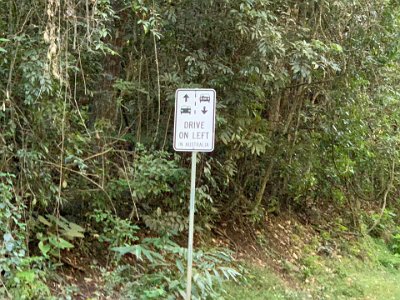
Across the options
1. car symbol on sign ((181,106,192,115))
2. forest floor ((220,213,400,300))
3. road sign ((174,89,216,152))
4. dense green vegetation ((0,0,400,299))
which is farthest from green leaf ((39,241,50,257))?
forest floor ((220,213,400,300))

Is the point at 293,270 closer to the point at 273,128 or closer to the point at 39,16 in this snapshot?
the point at 273,128

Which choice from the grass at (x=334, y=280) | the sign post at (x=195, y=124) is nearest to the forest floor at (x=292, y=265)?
the grass at (x=334, y=280)

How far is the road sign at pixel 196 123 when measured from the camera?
4969mm

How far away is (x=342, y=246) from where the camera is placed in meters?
9.97

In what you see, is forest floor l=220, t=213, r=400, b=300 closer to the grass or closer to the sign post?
the grass

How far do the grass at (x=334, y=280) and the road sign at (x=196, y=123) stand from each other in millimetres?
2428

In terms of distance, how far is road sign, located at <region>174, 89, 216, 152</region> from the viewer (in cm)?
497

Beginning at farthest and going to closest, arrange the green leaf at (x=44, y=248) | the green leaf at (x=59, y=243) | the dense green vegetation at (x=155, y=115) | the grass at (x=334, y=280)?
the grass at (x=334, y=280)
the green leaf at (x=59, y=243)
the green leaf at (x=44, y=248)
the dense green vegetation at (x=155, y=115)

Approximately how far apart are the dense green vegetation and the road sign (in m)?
1.19

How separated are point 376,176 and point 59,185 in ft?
25.4

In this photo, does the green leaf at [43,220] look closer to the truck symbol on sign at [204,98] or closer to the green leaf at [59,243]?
the green leaf at [59,243]

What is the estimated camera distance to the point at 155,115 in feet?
22.4

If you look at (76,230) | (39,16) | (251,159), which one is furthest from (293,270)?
(39,16)

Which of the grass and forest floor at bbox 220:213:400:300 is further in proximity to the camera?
forest floor at bbox 220:213:400:300
